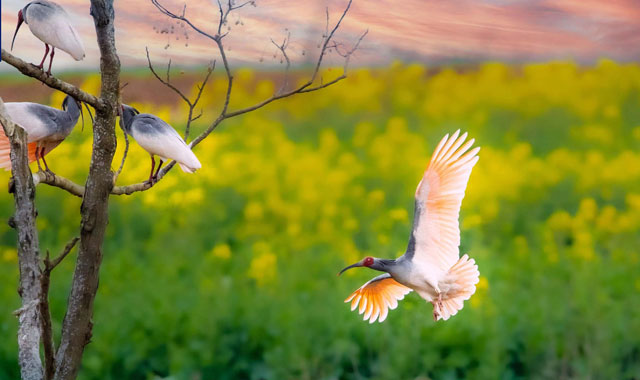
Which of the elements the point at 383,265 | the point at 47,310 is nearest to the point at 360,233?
the point at 47,310

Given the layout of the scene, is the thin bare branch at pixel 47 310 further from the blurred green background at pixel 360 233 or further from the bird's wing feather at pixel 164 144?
the blurred green background at pixel 360 233

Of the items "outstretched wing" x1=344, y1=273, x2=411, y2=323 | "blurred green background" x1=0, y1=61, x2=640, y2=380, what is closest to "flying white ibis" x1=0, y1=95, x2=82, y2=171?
"outstretched wing" x1=344, y1=273, x2=411, y2=323

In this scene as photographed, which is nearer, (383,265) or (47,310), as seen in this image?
(383,265)

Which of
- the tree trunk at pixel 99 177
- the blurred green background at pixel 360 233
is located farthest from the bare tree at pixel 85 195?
the blurred green background at pixel 360 233

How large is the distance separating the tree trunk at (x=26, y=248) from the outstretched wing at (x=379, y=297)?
307 mm

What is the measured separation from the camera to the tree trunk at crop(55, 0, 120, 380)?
27.4 inches

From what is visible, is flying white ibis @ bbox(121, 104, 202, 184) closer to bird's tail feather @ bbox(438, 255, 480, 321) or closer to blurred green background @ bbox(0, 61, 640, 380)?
bird's tail feather @ bbox(438, 255, 480, 321)

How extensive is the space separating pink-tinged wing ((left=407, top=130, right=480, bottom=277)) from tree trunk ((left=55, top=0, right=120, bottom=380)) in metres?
0.30

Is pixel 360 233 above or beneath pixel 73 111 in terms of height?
beneath

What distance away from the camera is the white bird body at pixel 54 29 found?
2.23 ft

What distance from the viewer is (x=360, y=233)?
2.56m

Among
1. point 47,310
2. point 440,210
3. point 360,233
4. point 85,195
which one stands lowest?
point 360,233

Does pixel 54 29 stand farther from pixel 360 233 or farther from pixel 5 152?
pixel 360 233

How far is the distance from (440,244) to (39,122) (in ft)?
1.27
